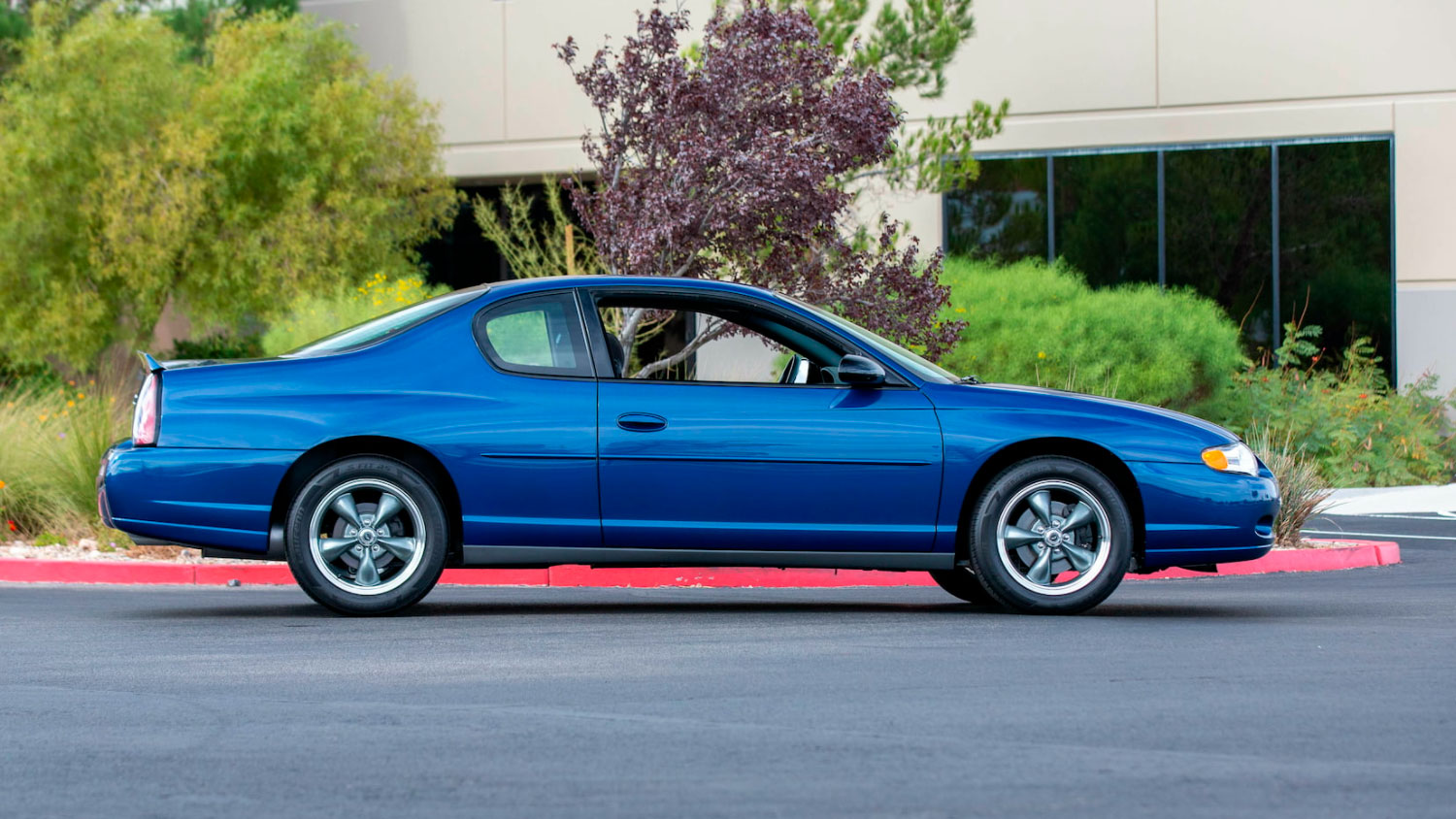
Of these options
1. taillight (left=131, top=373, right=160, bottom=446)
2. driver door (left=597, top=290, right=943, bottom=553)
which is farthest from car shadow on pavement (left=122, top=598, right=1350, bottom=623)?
taillight (left=131, top=373, right=160, bottom=446)

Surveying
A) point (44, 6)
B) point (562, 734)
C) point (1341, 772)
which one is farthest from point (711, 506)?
point (44, 6)

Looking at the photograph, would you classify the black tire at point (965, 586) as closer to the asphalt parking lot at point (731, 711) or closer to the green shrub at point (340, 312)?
the asphalt parking lot at point (731, 711)

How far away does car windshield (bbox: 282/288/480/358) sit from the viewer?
26.5 ft

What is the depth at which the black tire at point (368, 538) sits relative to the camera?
7.83 metres

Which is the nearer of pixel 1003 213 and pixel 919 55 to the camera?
pixel 919 55

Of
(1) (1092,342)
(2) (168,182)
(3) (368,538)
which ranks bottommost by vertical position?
(3) (368,538)

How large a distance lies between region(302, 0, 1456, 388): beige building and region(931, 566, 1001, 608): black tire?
13176 mm

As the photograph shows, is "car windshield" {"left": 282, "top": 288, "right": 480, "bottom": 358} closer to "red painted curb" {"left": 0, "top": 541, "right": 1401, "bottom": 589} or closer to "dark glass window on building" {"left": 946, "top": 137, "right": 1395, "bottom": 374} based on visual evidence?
"red painted curb" {"left": 0, "top": 541, "right": 1401, "bottom": 589}

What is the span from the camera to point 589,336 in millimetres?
8055

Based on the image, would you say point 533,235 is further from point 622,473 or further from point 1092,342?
point 622,473

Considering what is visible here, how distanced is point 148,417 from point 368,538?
3.60 feet

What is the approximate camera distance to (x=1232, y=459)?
8078 mm

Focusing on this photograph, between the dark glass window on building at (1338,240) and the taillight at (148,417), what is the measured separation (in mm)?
15894

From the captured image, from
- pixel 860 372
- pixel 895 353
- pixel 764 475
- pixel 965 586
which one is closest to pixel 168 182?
pixel 965 586
